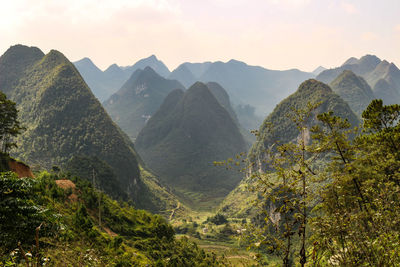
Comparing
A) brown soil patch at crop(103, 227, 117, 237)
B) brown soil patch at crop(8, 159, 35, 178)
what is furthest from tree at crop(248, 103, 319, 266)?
brown soil patch at crop(8, 159, 35, 178)

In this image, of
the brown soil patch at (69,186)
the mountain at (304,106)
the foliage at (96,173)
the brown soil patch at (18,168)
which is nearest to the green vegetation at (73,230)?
the brown soil patch at (69,186)

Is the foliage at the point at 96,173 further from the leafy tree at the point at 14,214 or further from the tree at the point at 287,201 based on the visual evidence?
the tree at the point at 287,201

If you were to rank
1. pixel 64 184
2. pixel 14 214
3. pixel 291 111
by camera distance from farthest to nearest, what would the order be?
1. pixel 291 111
2. pixel 64 184
3. pixel 14 214

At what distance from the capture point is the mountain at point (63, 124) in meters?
98.8

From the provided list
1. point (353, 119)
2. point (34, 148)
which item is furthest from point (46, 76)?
point (353, 119)

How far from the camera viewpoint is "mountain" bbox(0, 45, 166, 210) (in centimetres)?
9875

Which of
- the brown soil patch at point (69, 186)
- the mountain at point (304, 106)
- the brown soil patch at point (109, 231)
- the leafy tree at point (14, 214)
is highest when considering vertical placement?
the mountain at point (304, 106)

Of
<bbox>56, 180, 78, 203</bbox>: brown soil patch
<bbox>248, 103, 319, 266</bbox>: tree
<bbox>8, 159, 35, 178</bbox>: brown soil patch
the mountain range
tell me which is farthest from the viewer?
the mountain range

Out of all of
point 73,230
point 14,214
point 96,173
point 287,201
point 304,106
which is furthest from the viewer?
point 304,106

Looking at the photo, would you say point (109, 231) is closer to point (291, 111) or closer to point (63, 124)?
point (63, 124)

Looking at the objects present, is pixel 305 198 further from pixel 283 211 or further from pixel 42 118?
pixel 42 118

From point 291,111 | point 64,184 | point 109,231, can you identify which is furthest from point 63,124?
point 291,111

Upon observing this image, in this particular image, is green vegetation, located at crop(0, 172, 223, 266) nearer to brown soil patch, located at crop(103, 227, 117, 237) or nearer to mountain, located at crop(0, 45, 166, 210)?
brown soil patch, located at crop(103, 227, 117, 237)

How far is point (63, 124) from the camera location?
108125mm
